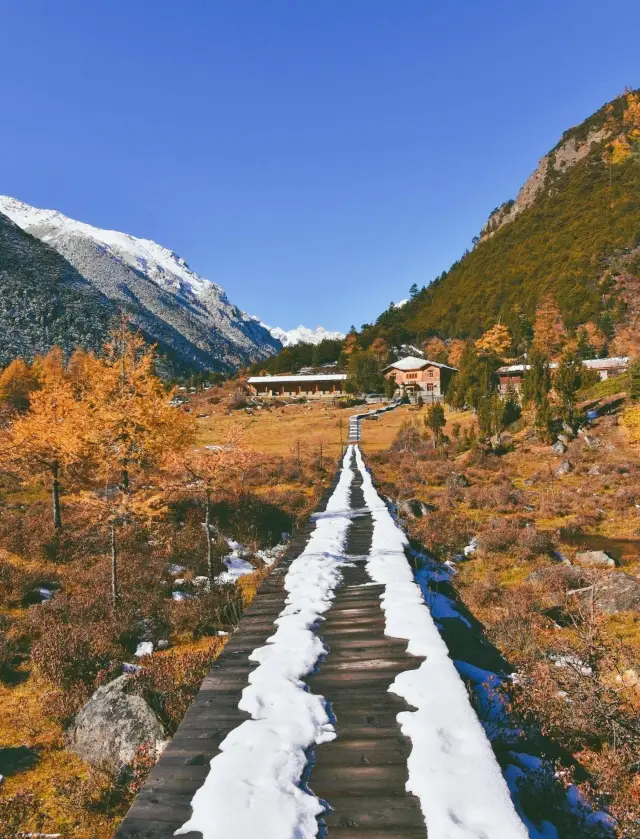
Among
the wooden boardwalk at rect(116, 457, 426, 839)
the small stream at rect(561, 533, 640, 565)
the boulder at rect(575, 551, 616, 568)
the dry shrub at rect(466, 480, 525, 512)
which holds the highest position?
the wooden boardwalk at rect(116, 457, 426, 839)

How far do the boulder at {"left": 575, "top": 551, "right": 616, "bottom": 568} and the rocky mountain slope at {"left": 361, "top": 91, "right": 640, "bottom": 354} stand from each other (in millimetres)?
49791

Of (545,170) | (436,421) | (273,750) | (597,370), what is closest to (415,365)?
(597,370)

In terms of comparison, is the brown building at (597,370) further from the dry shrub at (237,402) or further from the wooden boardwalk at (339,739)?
the wooden boardwalk at (339,739)

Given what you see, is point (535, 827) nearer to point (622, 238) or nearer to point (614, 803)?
point (614, 803)

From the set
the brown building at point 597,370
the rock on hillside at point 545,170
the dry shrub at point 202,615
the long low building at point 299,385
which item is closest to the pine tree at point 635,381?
the brown building at point 597,370

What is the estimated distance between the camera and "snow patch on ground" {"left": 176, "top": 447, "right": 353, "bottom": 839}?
3.29 meters

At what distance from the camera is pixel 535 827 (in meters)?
3.60

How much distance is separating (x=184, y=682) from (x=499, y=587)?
10032 mm

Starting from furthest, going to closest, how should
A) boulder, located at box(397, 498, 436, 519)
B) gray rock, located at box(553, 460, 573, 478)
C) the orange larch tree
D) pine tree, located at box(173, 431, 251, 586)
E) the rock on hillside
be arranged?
the rock on hillside
the orange larch tree
gray rock, located at box(553, 460, 573, 478)
boulder, located at box(397, 498, 436, 519)
pine tree, located at box(173, 431, 251, 586)

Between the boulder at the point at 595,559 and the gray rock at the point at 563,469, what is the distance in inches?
531

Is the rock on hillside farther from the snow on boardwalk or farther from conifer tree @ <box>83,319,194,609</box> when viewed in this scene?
the snow on boardwalk

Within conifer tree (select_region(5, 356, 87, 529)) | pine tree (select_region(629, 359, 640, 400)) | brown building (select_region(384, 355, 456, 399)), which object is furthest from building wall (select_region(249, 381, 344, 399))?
conifer tree (select_region(5, 356, 87, 529))

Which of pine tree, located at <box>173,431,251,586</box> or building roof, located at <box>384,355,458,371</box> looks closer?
pine tree, located at <box>173,431,251,586</box>

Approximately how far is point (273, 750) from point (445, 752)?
1.45 m
